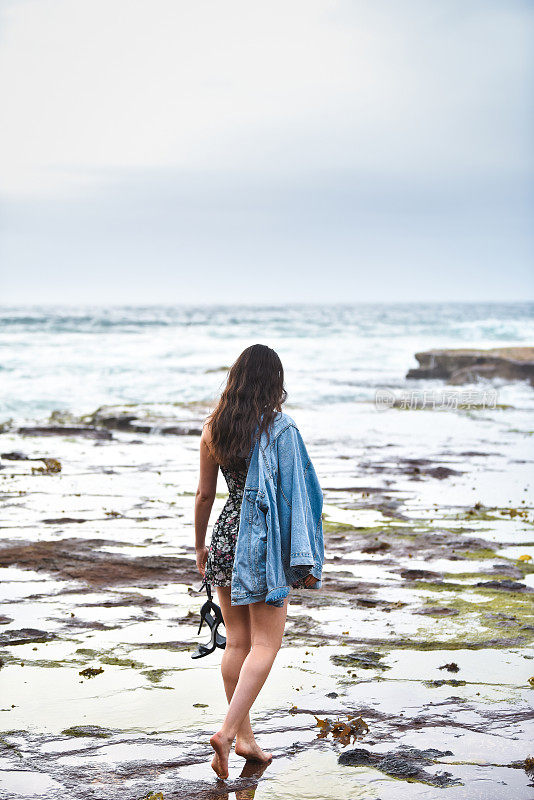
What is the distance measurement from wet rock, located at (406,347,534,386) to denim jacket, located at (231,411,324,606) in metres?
28.5

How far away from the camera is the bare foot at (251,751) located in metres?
3.96

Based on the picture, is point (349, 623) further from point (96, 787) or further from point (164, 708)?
point (96, 787)

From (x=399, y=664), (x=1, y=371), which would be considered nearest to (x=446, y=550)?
(x=399, y=664)

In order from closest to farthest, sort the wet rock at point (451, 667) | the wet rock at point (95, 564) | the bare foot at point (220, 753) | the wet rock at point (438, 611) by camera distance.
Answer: the bare foot at point (220, 753) < the wet rock at point (451, 667) < the wet rock at point (438, 611) < the wet rock at point (95, 564)

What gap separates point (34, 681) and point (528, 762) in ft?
8.52

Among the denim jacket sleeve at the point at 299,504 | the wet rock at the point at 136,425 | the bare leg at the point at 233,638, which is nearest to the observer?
the denim jacket sleeve at the point at 299,504

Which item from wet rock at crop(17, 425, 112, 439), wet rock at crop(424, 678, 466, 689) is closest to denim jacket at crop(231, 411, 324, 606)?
wet rock at crop(424, 678, 466, 689)

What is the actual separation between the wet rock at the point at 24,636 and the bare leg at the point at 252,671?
2.14 meters

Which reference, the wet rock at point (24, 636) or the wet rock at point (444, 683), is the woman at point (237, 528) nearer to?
the wet rock at point (444, 683)

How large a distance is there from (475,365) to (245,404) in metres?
30.0

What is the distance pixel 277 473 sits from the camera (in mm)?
3936

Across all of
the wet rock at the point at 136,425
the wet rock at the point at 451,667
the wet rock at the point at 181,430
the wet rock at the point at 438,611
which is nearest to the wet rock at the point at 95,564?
the wet rock at the point at 438,611

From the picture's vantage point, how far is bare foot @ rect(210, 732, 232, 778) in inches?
147

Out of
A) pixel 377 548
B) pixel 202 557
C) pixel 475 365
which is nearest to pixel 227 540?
pixel 202 557
